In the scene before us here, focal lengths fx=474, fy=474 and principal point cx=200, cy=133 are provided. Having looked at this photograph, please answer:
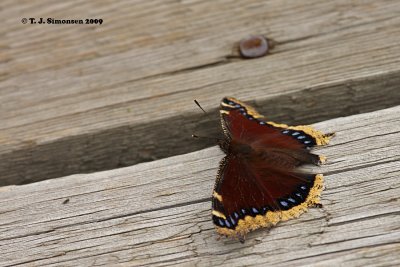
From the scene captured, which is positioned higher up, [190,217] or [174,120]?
[174,120]

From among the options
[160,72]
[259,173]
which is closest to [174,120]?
[160,72]

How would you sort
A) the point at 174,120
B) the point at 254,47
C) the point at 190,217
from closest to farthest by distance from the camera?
the point at 190,217, the point at 174,120, the point at 254,47

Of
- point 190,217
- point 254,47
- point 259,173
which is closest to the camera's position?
point 190,217

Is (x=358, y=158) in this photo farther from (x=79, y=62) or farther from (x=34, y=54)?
(x=34, y=54)

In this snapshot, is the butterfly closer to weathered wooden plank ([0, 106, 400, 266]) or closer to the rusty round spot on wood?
weathered wooden plank ([0, 106, 400, 266])

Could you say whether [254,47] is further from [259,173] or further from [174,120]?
[259,173]

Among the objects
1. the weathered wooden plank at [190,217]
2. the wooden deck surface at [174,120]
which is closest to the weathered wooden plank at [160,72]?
the wooden deck surface at [174,120]

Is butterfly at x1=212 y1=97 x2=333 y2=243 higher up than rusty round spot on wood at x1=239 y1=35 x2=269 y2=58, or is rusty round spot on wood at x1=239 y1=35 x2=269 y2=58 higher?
rusty round spot on wood at x1=239 y1=35 x2=269 y2=58

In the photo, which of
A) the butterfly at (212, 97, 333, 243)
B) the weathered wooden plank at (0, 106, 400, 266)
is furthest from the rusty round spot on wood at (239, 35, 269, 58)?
the weathered wooden plank at (0, 106, 400, 266)
